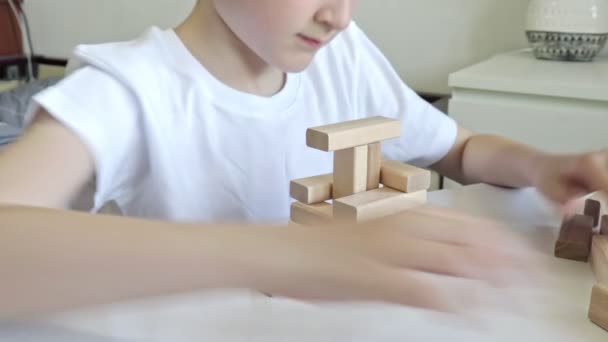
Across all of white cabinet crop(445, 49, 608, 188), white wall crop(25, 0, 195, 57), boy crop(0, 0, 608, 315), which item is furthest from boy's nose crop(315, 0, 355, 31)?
white wall crop(25, 0, 195, 57)

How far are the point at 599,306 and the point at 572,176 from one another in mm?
244

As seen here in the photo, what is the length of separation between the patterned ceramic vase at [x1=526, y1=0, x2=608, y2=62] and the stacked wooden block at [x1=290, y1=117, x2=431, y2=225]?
3.28 ft

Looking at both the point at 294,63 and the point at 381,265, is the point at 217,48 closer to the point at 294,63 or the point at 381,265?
the point at 294,63

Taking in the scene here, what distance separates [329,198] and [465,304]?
0.54 ft

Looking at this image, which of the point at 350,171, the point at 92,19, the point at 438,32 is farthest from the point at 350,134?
the point at 92,19

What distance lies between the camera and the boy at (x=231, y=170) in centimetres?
38

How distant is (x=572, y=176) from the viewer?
0.65 metres

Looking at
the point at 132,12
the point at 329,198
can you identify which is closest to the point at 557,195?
the point at 329,198

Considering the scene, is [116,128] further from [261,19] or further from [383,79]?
[383,79]

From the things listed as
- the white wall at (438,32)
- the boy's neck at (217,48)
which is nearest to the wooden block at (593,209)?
the boy's neck at (217,48)

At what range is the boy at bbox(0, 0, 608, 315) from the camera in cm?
38

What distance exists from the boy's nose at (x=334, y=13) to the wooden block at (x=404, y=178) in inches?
6.5

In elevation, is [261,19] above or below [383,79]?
above

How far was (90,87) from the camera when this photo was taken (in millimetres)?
625
